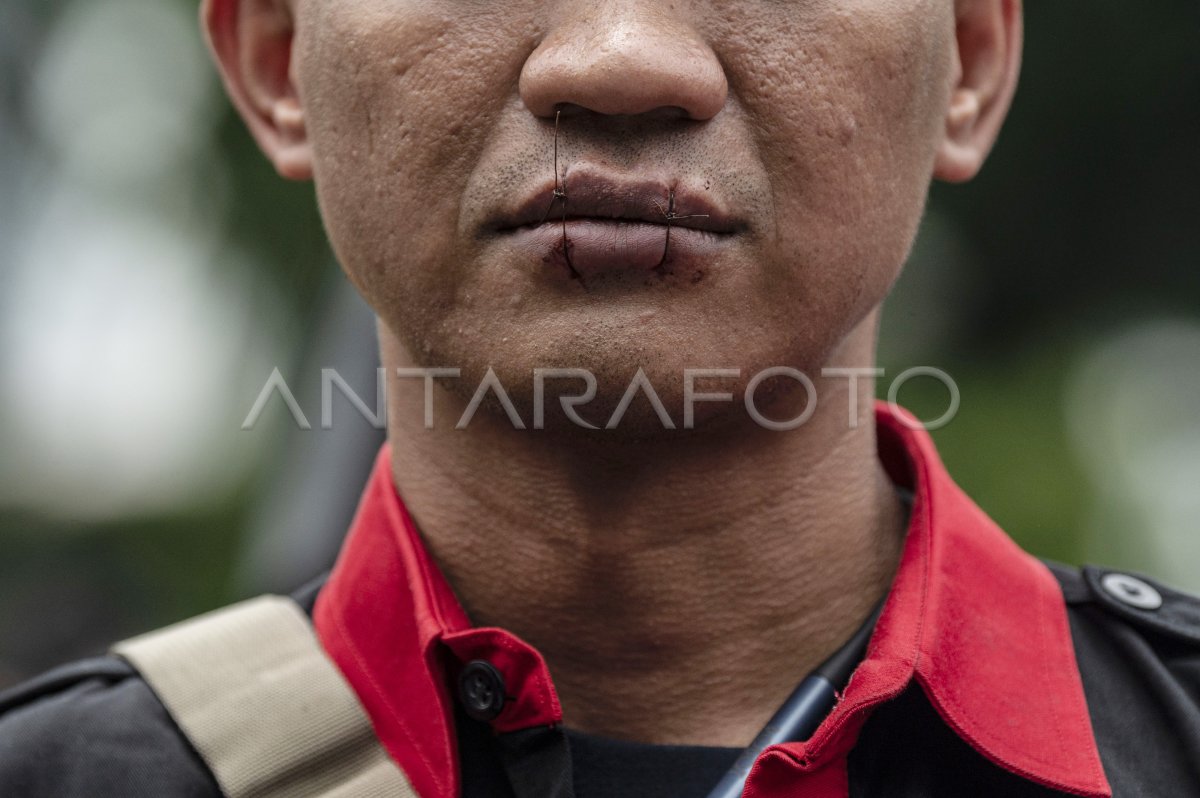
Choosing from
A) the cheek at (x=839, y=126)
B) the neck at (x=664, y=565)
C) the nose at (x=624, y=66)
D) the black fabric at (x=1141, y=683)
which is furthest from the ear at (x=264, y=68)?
the black fabric at (x=1141, y=683)

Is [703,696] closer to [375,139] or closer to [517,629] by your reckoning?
[517,629]

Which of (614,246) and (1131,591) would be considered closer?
(614,246)

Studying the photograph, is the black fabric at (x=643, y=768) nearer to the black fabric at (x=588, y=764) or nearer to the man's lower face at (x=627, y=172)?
the black fabric at (x=588, y=764)

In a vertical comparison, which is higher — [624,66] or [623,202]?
[624,66]

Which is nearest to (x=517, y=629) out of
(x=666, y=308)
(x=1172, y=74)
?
(x=666, y=308)

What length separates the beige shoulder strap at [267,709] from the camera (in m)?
2.21

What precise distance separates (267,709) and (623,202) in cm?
93

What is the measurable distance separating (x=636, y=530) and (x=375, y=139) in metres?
0.71

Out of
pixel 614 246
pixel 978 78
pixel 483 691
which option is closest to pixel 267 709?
pixel 483 691

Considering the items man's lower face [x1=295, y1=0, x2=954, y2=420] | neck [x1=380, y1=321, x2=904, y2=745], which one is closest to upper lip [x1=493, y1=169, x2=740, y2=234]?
man's lower face [x1=295, y1=0, x2=954, y2=420]

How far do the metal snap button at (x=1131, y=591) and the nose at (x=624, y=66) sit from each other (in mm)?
1058

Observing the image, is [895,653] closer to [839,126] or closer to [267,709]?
[839,126]

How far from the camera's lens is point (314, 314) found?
5.22 meters

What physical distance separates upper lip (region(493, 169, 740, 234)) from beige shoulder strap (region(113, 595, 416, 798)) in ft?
2.72
